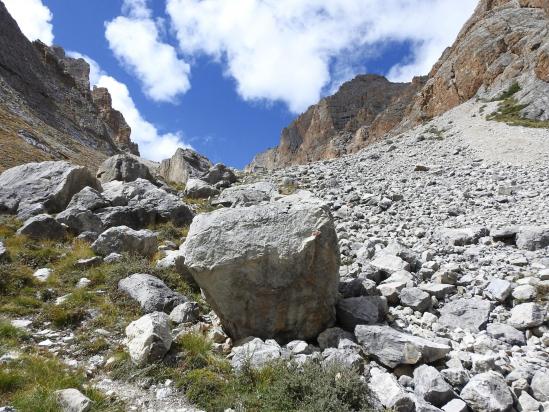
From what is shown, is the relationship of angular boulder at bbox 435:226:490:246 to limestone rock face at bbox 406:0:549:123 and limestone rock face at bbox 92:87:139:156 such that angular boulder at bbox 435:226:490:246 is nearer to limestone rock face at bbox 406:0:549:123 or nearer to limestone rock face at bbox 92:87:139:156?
limestone rock face at bbox 406:0:549:123

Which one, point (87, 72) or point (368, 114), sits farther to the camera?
point (368, 114)

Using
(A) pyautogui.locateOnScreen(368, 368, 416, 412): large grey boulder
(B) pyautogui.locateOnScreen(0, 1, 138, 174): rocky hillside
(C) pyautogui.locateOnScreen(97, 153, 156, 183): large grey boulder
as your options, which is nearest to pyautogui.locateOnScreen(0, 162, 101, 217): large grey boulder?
(C) pyautogui.locateOnScreen(97, 153, 156, 183): large grey boulder

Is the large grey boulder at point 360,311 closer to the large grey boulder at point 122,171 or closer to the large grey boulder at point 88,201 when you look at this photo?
the large grey boulder at point 88,201

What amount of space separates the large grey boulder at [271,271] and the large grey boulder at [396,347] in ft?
3.30

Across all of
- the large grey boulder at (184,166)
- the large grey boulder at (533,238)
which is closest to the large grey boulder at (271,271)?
the large grey boulder at (533,238)

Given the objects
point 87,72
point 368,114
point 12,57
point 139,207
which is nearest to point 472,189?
point 139,207

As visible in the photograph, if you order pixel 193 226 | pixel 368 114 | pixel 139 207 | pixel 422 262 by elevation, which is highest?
pixel 368 114

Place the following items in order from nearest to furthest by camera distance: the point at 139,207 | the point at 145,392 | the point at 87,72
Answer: the point at 145,392 < the point at 139,207 < the point at 87,72

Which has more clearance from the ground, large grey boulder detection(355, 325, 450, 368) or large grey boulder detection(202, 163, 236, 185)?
large grey boulder detection(202, 163, 236, 185)

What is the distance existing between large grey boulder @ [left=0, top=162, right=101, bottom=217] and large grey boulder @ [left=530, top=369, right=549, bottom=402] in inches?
605

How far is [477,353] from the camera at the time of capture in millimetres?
7281

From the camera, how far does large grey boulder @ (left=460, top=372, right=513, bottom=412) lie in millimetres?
5781

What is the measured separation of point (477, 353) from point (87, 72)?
14680 cm

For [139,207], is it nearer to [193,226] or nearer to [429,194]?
[193,226]
